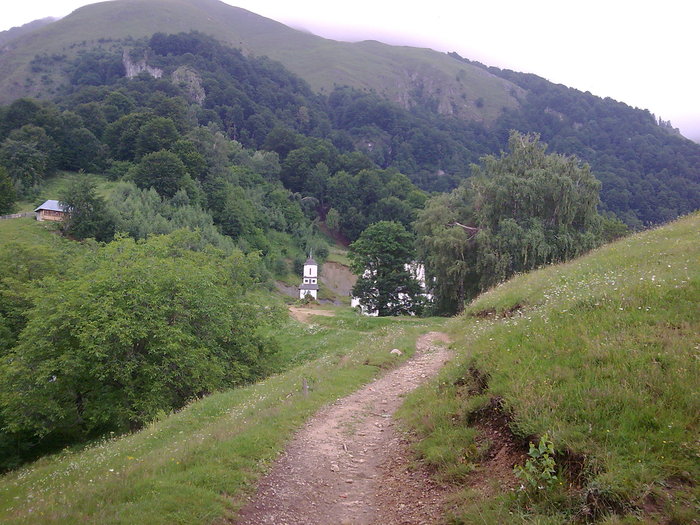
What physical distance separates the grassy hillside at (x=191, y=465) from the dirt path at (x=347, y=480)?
40cm

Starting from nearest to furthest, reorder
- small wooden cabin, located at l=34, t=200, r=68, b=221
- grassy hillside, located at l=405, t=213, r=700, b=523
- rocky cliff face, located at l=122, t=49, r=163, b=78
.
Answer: grassy hillside, located at l=405, t=213, r=700, b=523 < small wooden cabin, located at l=34, t=200, r=68, b=221 < rocky cliff face, located at l=122, t=49, r=163, b=78

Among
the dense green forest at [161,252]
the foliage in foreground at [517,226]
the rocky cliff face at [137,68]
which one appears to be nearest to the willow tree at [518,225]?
the foliage in foreground at [517,226]

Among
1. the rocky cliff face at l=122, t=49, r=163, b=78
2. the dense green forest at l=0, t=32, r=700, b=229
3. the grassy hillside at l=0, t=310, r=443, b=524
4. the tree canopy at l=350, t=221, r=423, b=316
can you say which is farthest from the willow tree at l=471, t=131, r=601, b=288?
the rocky cliff face at l=122, t=49, r=163, b=78

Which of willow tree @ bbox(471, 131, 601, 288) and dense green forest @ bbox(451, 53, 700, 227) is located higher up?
dense green forest @ bbox(451, 53, 700, 227)

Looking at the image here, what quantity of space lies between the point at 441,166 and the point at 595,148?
67925 millimetres

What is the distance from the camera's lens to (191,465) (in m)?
7.73

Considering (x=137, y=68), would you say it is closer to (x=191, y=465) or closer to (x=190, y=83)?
(x=190, y=83)

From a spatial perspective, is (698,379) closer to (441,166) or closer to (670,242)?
(670,242)

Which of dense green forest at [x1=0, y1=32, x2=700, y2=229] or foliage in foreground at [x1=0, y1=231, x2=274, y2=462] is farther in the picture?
dense green forest at [x1=0, y1=32, x2=700, y2=229]

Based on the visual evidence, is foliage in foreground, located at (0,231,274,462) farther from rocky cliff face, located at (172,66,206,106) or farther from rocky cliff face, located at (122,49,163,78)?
rocky cliff face, located at (122,49,163,78)

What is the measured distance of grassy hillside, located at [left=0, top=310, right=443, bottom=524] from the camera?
20.3ft

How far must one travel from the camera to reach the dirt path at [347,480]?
6.58m

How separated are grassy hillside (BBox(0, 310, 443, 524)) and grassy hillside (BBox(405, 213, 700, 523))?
3.00 metres

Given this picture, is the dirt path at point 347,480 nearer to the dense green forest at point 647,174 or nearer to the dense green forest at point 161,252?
the dense green forest at point 161,252
